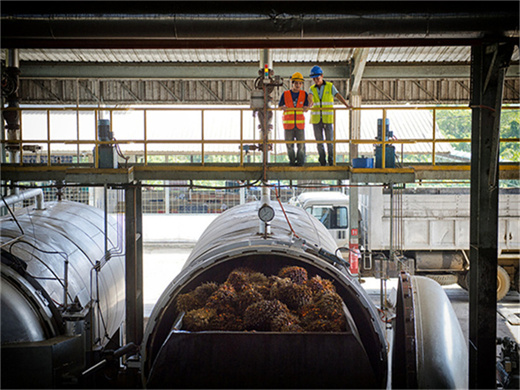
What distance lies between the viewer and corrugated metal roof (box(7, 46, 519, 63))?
1429 cm

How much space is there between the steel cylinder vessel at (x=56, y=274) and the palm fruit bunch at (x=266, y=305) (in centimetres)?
181

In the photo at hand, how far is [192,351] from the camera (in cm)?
530

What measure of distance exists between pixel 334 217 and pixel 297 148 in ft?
25.9

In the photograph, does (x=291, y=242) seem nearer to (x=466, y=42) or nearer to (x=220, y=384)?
(x=220, y=384)

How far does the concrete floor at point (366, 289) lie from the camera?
12375 millimetres

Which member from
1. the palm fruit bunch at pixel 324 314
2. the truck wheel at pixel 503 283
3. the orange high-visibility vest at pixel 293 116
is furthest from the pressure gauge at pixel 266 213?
the truck wheel at pixel 503 283

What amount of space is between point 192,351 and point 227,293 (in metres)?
1.07

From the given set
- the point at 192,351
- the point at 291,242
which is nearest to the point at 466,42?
the point at 291,242

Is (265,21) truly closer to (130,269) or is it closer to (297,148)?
(297,148)

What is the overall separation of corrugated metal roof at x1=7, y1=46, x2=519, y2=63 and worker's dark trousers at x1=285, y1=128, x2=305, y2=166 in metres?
6.48

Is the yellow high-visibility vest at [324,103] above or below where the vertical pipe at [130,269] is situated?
above

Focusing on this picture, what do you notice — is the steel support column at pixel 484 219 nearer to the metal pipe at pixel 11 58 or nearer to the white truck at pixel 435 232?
the white truck at pixel 435 232

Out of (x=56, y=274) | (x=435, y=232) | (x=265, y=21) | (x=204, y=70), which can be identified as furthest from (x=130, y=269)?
(x=435, y=232)

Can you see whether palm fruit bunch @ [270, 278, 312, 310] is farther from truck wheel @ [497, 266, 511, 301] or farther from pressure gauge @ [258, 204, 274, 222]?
truck wheel @ [497, 266, 511, 301]
